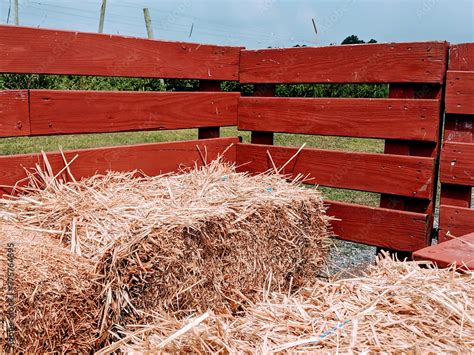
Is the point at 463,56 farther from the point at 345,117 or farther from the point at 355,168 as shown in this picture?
the point at 355,168

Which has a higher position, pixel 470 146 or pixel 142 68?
pixel 142 68

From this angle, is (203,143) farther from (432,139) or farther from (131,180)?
(432,139)

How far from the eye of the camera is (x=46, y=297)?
7.11 feet

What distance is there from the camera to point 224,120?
440 centimetres

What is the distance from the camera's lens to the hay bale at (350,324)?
1.80 metres

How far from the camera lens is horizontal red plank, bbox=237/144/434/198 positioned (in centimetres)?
372

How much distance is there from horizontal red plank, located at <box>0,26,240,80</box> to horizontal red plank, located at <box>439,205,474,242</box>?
1.94 meters

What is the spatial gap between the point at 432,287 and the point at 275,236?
4.27 feet

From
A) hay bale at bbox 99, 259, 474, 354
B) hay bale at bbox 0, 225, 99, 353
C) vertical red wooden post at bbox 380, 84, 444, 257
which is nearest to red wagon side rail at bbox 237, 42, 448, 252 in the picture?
vertical red wooden post at bbox 380, 84, 444, 257

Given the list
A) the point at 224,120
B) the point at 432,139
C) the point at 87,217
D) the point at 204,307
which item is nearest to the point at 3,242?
the point at 87,217

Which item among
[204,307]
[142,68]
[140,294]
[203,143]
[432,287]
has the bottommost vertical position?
[204,307]

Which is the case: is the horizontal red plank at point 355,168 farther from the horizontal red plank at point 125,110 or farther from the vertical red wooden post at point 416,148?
the horizontal red plank at point 125,110

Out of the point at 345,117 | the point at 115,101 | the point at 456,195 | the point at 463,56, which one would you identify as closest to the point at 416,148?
the point at 456,195

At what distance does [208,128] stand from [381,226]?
152 centimetres
